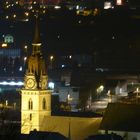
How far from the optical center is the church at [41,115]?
32125mm

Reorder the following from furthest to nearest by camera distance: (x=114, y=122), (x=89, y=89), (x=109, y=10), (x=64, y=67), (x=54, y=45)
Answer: (x=109, y=10), (x=54, y=45), (x=64, y=67), (x=89, y=89), (x=114, y=122)

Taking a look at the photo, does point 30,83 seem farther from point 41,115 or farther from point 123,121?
point 123,121

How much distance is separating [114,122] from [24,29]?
4938 cm

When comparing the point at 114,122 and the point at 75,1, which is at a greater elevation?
the point at 75,1

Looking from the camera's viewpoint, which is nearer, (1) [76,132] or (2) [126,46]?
(1) [76,132]

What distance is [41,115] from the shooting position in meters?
33.4

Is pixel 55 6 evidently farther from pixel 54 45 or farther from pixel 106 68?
pixel 106 68

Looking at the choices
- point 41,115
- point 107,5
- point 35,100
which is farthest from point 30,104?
point 107,5

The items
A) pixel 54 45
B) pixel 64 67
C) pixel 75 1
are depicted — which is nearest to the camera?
pixel 64 67

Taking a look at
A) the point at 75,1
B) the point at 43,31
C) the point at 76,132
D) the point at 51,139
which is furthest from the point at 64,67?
the point at 75,1

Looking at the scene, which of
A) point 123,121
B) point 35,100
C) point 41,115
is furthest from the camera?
point 41,115

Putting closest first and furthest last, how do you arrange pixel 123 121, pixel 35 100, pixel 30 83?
pixel 123 121 < pixel 35 100 < pixel 30 83

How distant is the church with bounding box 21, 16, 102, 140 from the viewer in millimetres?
32125

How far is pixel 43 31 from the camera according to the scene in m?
80.1
